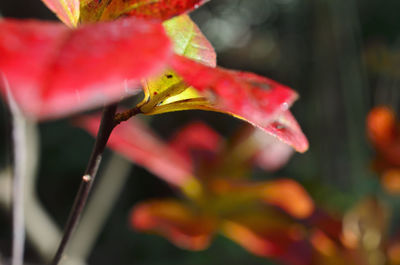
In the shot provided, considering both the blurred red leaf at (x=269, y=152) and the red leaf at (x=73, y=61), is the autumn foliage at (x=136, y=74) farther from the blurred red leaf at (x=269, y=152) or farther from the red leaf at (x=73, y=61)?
the blurred red leaf at (x=269, y=152)

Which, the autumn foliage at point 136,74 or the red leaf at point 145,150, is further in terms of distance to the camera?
the red leaf at point 145,150

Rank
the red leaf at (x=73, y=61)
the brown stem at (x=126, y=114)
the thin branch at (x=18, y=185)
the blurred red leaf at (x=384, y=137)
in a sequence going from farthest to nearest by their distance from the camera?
the blurred red leaf at (x=384, y=137), the thin branch at (x=18, y=185), the brown stem at (x=126, y=114), the red leaf at (x=73, y=61)

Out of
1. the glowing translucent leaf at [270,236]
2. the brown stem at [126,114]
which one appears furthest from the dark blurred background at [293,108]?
the brown stem at [126,114]

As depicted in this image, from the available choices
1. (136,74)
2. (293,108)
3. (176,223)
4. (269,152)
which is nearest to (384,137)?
(269,152)

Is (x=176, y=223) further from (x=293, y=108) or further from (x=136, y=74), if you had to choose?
(x=293, y=108)

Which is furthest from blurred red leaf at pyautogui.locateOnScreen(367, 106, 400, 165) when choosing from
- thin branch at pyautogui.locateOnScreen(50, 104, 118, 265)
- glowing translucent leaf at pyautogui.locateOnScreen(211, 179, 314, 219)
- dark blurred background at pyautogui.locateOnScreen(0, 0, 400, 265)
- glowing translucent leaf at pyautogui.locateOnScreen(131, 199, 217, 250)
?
thin branch at pyautogui.locateOnScreen(50, 104, 118, 265)

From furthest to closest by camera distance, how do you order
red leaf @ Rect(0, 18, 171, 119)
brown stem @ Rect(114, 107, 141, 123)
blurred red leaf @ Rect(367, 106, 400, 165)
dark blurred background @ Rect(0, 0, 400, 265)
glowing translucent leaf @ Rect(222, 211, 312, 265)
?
1. dark blurred background @ Rect(0, 0, 400, 265)
2. blurred red leaf @ Rect(367, 106, 400, 165)
3. glowing translucent leaf @ Rect(222, 211, 312, 265)
4. brown stem @ Rect(114, 107, 141, 123)
5. red leaf @ Rect(0, 18, 171, 119)

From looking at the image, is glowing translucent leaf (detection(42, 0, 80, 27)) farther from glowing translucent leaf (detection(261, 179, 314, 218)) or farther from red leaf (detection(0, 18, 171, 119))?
glowing translucent leaf (detection(261, 179, 314, 218))
